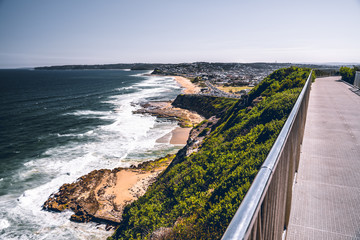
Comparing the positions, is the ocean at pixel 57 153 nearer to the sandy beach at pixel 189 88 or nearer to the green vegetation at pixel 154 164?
the green vegetation at pixel 154 164

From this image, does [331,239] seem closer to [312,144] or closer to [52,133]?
[312,144]

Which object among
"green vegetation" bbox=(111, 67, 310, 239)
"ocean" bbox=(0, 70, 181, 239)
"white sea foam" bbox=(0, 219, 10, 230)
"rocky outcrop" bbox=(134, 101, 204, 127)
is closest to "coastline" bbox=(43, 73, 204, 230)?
"ocean" bbox=(0, 70, 181, 239)

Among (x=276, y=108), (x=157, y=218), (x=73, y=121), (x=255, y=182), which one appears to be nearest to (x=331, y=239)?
(x=255, y=182)

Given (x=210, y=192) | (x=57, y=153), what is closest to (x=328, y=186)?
(x=210, y=192)

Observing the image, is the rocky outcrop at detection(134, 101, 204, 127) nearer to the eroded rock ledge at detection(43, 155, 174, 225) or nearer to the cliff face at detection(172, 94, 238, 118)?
the cliff face at detection(172, 94, 238, 118)

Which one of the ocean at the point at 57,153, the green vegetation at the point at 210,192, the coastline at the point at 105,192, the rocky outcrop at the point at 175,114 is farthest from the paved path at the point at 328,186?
the rocky outcrop at the point at 175,114
